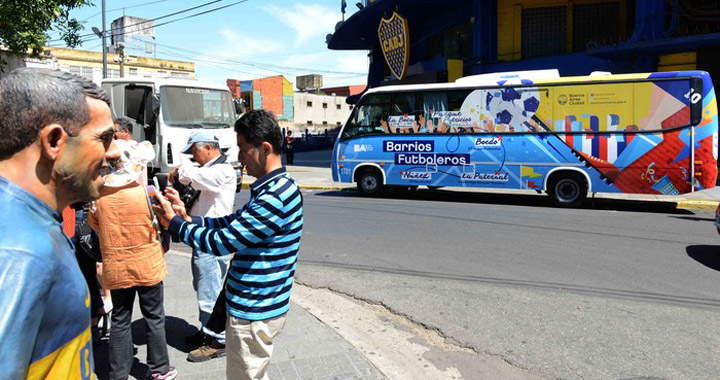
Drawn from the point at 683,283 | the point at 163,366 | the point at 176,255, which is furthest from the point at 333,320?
the point at 683,283

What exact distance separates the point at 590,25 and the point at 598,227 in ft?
39.6

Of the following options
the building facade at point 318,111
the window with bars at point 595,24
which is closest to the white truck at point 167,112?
the window with bars at point 595,24

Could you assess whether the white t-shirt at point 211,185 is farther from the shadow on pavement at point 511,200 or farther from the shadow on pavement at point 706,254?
the shadow on pavement at point 511,200

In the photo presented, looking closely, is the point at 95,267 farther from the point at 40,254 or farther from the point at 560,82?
the point at 560,82

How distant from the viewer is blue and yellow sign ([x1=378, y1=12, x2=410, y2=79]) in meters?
21.6

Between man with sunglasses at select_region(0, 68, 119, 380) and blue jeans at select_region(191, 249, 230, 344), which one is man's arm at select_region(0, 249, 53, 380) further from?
blue jeans at select_region(191, 249, 230, 344)

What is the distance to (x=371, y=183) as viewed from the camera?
15258 millimetres

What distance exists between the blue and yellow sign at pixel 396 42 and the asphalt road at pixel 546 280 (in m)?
11.3

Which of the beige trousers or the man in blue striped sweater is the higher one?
the man in blue striped sweater

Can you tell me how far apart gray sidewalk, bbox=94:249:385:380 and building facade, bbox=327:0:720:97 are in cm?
1468

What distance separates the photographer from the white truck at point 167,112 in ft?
45.8

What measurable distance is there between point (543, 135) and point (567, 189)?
4.53 ft

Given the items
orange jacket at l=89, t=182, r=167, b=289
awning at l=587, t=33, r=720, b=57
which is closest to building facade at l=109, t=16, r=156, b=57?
awning at l=587, t=33, r=720, b=57

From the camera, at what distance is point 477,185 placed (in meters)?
13.9
